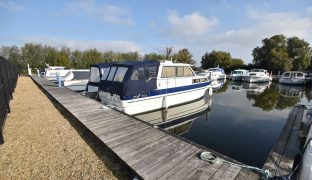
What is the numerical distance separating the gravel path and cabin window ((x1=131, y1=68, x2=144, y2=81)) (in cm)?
324

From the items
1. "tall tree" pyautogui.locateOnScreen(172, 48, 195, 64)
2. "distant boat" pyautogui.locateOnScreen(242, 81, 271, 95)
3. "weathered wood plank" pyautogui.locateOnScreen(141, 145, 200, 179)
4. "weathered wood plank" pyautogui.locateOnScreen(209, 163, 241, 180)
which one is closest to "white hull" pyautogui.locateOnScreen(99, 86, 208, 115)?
"weathered wood plank" pyautogui.locateOnScreen(141, 145, 200, 179)

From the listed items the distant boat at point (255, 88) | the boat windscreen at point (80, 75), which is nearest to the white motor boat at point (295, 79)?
the distant boat at point (255, 88)

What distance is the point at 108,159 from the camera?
397cm

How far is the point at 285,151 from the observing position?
454 centimetres

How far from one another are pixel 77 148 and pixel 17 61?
165 ft

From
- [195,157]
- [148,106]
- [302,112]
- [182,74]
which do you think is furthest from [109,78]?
[302,112]

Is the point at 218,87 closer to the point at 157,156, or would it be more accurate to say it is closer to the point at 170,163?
the point at 157,156

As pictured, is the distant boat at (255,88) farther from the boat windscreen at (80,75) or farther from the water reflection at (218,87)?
the boat windscreen at (80,75)

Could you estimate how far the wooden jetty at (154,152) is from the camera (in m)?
3.12

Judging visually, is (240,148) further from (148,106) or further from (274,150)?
(148,106)

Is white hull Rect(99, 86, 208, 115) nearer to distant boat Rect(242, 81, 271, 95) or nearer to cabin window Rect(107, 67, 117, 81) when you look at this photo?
cabin window Rect(107, 67, 117, 81)

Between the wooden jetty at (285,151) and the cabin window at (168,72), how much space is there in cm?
552

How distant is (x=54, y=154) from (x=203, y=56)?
56858 millimetres

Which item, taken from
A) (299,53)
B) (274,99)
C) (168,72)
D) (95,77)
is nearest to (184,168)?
(168,72)
